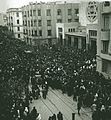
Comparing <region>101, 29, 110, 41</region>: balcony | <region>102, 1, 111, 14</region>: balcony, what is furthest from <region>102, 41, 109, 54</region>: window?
<region>102, 1, 111, 14</region>: balcony

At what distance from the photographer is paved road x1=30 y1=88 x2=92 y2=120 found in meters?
19.4

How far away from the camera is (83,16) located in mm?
49000

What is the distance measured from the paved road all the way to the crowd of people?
1.73 feet

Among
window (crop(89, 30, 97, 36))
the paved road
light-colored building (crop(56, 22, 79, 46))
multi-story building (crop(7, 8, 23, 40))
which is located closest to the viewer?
the paved road

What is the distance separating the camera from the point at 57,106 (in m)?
21.4

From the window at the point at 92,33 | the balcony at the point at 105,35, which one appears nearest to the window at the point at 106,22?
the balcony at the point at 105,35

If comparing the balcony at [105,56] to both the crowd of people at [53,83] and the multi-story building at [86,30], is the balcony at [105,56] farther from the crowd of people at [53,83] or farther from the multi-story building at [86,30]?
the multi-story building at [86,30]

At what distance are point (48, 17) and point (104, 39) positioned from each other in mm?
31094

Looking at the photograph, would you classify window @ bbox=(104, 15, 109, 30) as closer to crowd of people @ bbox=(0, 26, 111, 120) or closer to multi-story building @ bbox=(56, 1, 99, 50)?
crowd of people @ bbox=(0, 26, 111, 120)

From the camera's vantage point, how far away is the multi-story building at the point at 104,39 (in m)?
26.5

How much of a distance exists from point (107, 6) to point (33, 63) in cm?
→ 1136

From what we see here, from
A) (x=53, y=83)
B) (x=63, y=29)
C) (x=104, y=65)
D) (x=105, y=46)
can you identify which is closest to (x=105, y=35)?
(x=105, y=46)

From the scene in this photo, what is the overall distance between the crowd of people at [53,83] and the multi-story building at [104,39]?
4.36 feet

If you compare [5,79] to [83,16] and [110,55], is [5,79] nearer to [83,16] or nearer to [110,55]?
[110,55]
